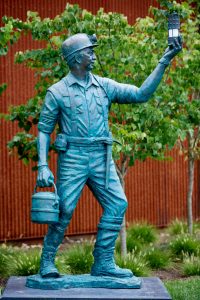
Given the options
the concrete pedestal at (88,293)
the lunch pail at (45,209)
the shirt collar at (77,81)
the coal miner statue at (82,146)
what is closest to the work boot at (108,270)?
the coal miner statue at (82,146)

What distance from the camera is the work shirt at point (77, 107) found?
22.4 feet

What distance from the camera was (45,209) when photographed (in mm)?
6508

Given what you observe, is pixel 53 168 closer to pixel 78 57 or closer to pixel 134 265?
pixel 134 265

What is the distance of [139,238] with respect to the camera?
12695 mm

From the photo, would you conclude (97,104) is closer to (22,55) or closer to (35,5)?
(22,55)

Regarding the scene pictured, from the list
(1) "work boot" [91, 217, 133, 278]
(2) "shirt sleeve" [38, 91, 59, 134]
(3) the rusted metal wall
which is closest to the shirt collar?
(2) "shirt sleeve" [38, 91, 59, 134]

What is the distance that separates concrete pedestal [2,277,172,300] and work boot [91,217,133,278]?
209 millimetres

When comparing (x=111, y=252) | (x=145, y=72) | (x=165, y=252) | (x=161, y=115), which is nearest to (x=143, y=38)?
(x=145, y=72)

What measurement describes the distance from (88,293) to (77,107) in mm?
1796

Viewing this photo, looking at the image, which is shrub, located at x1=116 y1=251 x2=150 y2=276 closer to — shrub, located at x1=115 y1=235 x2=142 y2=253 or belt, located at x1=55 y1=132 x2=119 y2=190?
shrub, located at x1=115 y1=235 x2=142 y2=253

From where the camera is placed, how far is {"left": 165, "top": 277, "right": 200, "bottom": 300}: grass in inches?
350

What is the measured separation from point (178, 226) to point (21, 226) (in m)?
3.07

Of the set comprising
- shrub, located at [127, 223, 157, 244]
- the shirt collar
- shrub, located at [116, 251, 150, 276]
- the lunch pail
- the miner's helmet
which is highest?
the miner's helmet

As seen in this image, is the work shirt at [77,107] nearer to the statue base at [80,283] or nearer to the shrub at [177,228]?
the statue base at [80,283]
